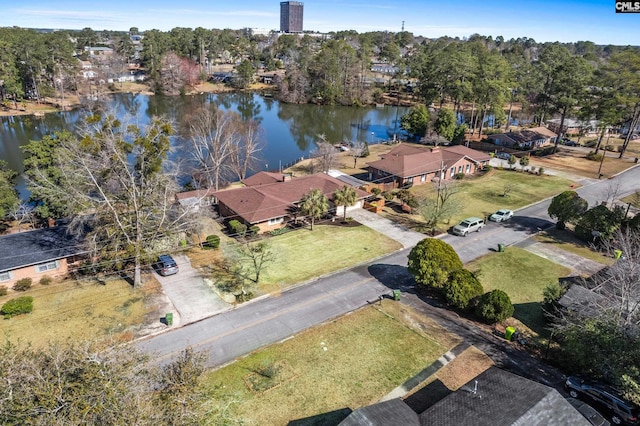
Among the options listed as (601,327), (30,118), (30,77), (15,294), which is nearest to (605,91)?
(601,327)

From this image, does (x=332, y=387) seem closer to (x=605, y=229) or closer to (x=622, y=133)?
(x=605, y=229)

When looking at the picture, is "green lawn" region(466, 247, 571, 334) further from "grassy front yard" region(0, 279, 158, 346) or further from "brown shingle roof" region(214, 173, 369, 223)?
"grassy front yard" region(0, 279, 158, 346)

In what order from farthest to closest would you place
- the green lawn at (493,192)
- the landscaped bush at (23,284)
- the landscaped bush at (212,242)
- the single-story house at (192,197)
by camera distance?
the green lawn at (493,192) → the single-story house at (192,197) → the landscaped bush at (212,242) → the landscaped bush at (23,284)

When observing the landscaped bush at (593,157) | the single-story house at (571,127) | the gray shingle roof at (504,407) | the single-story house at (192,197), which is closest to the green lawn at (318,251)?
the single-story house at (192,197)

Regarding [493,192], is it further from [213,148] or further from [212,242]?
[212,242]

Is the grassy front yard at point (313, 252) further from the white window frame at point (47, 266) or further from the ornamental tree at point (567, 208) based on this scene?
the ornamental tree at point (567, 208)

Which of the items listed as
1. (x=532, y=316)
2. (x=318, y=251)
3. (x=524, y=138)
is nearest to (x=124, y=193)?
(x=318, y=251)

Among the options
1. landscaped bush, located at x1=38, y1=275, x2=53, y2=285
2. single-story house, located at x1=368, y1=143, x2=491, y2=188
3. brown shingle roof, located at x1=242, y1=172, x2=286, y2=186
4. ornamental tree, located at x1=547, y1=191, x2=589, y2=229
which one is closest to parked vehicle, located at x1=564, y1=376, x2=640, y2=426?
ornamental tree, located at x1=547, y1=191, x2=589, y2=229
